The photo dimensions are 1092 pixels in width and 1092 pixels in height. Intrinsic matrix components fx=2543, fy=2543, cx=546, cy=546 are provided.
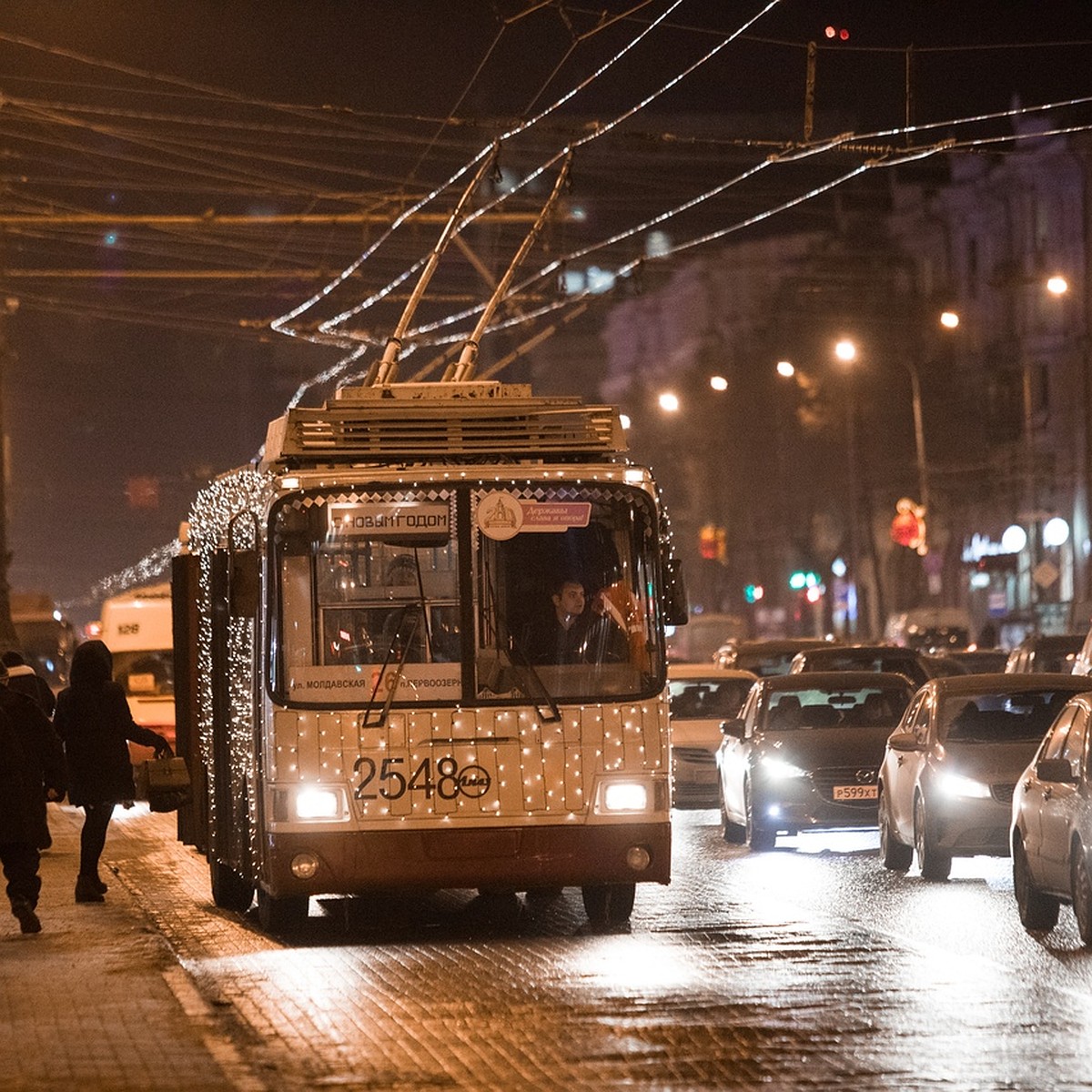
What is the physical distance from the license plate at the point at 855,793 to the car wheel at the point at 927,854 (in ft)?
10.3

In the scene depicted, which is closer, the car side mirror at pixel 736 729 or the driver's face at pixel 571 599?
the driver's face at pixel 571 599

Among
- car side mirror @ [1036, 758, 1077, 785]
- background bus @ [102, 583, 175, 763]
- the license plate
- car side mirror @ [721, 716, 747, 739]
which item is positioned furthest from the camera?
background bus @ [102, 583, 175, 763]

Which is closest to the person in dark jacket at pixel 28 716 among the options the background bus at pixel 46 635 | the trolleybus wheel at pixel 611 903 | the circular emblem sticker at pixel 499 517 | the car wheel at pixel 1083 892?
the circular emblem sticker at pixel 499 517

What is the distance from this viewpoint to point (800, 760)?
2122cm

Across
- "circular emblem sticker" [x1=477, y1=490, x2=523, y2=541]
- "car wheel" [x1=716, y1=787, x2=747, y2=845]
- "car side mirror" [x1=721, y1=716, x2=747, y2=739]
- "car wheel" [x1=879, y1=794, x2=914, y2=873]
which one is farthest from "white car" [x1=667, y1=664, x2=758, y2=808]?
"circular emblem sticker" [x1=477, y1=490, x2=523, y2=541]

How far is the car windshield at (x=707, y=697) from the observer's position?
28.3m

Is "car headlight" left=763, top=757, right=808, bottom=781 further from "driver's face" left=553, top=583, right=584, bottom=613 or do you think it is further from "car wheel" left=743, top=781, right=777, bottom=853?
"driver's face" left=553, top=583, right=584, bottom=613

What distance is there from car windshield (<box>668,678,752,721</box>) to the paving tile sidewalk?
12360mm

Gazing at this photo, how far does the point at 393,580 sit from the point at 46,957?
2.76 m

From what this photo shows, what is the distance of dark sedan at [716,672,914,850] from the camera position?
834 inches

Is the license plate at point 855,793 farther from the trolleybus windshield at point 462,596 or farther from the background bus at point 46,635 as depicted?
the background bus at point 46,635

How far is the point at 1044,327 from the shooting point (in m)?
74.1

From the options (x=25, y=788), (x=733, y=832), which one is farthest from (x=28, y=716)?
(x=733, y=832)

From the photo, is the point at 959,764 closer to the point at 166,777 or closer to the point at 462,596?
the point at 462,596
